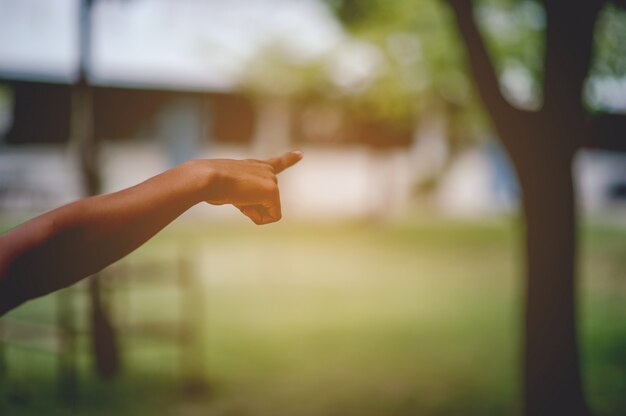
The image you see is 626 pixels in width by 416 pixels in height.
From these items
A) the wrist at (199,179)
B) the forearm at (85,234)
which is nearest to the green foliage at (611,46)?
the wrist at (199,179)

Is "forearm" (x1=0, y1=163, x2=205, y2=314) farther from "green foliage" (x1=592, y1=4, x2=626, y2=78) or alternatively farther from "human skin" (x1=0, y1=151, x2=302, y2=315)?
"green foliage" (x1=592, y1=4, x2=626, y2=78)

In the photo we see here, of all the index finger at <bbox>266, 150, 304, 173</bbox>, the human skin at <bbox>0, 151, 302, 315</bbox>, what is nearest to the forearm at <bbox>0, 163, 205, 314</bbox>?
the human skin at <bbox>0, 151, 302, 315</bbox>

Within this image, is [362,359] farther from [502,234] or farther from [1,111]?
[1,111]

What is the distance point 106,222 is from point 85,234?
65 mm

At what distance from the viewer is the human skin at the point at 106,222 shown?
1.69m

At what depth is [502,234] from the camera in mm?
19578

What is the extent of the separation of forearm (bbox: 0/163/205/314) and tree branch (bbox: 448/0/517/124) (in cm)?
293

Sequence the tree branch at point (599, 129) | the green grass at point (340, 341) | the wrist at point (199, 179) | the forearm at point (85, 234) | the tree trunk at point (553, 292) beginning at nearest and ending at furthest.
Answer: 1. the forearm at point (85, 234)
2. the wrist at point (199, 179)
3. the tree trunk at point (553, 292)
4. the tree branch at point (599, 129)
5. the green grass at point (340, 341)

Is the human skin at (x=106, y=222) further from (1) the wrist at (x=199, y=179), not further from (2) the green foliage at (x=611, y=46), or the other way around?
(2) the green foliage at (x=611, y=46)

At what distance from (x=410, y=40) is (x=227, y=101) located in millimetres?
9223

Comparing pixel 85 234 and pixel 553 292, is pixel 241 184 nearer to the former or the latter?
pixel 85 234

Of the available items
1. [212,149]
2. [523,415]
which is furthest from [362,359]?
[212,149]

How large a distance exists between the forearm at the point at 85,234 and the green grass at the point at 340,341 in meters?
2.84

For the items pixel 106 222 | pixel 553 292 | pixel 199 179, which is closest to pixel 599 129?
pixel 553 292
